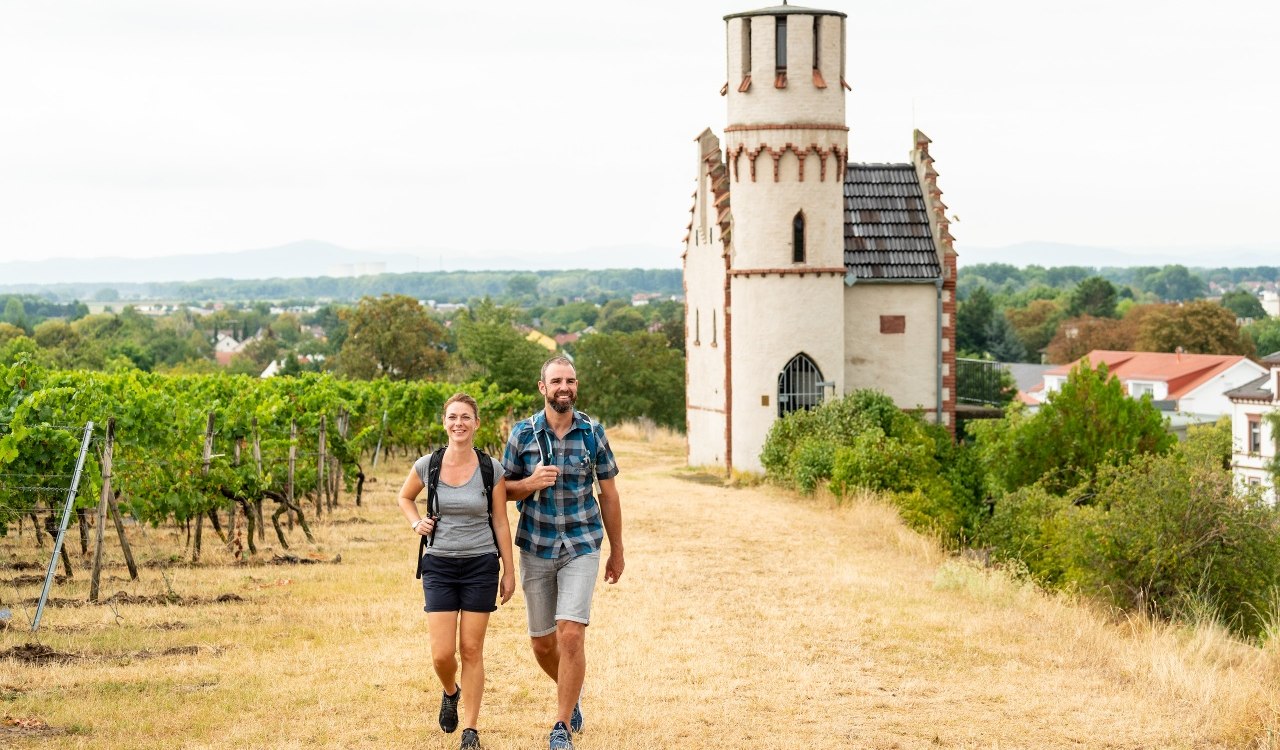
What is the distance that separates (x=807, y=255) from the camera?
3725 centimetres

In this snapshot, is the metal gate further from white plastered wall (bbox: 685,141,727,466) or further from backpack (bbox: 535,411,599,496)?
backpack (bbox: 535,411,599,496)

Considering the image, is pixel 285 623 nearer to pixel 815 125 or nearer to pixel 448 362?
pixel 815 125

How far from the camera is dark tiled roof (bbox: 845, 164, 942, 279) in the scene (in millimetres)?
39031

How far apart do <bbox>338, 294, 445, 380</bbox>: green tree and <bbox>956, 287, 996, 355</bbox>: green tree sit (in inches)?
1925

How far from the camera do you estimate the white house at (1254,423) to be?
65.2 m

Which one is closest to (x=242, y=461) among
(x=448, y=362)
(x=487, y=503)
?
(x=487, y=503)

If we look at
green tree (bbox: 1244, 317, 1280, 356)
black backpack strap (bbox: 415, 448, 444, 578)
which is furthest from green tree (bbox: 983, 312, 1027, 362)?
black backpack strap (bbox: 415, 448, 444, 578)

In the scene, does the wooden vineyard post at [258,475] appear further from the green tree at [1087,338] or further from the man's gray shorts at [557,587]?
the green tree at [1087,338]

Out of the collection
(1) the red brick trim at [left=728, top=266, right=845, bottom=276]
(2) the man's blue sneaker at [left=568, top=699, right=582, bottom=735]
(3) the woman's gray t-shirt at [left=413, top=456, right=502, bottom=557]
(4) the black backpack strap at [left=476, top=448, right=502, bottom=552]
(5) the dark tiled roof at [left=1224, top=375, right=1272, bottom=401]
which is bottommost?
(5) the dark tiled roof at [left=1224, top=375, right=1272, bottom=401]

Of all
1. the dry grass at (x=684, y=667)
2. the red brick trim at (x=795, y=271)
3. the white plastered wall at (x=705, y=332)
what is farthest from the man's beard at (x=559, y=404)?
the white plastered wall at (x=705, y=332)

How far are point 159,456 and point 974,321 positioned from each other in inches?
4379

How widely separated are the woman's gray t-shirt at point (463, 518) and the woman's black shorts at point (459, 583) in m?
0.05

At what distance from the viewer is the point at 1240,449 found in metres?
66.7

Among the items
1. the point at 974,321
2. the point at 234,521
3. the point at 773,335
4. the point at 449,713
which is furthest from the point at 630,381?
the point at 449,713
